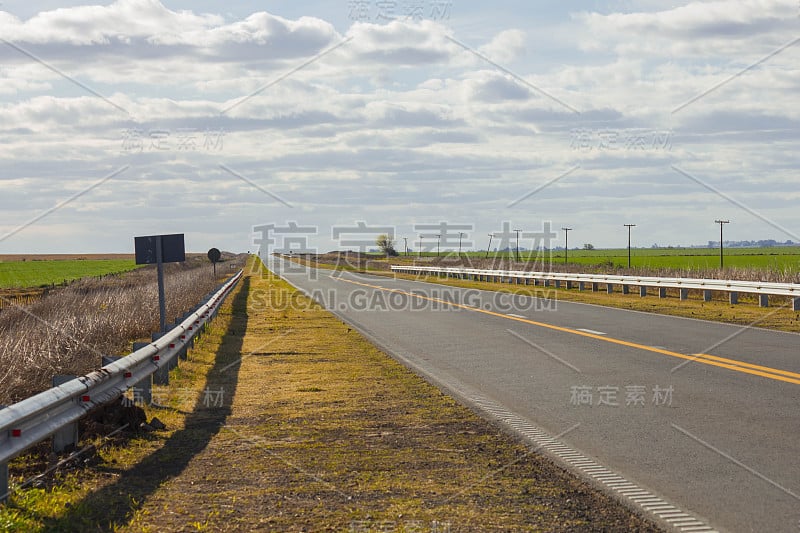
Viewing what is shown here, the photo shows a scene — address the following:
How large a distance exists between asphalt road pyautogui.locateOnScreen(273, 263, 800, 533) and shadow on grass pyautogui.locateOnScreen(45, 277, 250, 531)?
3.20 metres

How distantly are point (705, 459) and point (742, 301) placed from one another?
79.2ft

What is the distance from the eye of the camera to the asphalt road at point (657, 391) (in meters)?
6.88

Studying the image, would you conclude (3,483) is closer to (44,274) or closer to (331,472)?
(331,472)

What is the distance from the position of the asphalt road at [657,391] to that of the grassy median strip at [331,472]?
27.4 inches

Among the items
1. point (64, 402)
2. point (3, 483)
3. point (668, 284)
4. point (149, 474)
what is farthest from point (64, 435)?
point (668, 284)

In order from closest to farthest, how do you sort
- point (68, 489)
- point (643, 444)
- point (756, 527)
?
point (756, 527) → point (68, 489) → point (643, 444)

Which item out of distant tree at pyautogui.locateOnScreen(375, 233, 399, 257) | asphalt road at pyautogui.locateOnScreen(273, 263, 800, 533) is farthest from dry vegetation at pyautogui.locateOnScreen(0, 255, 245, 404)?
distant tree at pyautogui.locateOnScreen(375, 233, 399, 257)

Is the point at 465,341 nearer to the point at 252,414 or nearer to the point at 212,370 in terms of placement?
the point at 212,370

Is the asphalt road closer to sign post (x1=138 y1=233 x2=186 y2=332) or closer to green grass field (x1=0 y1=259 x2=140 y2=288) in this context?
sign post (x1=138 y1=233 x2=186 y2=332)

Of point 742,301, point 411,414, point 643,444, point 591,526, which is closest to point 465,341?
point 411,414

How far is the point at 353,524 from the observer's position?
597 centimetres

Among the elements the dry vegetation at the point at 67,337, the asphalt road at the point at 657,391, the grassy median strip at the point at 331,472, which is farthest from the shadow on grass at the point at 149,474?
the asphalt road at the point at 657,391

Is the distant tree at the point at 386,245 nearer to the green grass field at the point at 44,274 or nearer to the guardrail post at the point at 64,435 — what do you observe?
the green grass field at the point at 44,274

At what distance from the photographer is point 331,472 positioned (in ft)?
24.5
